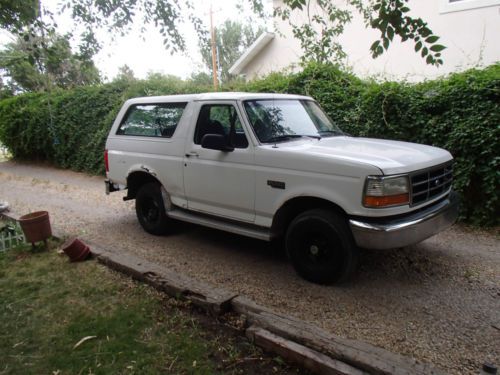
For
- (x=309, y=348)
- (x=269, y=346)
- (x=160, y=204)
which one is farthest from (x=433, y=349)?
(x=160, y=204)

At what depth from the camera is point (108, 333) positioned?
3.16 m

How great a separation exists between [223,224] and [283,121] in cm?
145

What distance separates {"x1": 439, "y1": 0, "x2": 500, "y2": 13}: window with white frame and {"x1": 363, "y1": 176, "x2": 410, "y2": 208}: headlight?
933cm

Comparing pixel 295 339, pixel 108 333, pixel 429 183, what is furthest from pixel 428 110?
pixel 108 333

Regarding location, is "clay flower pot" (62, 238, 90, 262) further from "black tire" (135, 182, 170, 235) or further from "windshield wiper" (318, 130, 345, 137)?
"windshield wiper" (318, 130, 345, 137)

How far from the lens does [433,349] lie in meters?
2.87

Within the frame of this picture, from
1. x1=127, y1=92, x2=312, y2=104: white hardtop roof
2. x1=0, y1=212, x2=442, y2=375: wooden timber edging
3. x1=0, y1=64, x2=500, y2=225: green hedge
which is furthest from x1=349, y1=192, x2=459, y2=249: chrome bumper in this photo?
x1=0, y1=64, x2=500, y2=225: green hedge

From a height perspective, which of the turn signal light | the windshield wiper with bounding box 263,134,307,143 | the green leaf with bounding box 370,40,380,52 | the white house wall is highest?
the white house wall

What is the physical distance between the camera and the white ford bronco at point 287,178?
134 inches

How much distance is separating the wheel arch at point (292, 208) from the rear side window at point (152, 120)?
2.00 metres

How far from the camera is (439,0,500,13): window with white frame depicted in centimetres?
989

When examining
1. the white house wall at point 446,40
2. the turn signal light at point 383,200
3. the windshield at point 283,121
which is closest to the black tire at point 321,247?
the turn signal light at point 383,200

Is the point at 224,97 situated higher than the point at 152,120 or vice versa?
the point at 224,97

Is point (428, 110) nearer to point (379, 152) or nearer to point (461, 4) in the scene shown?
point (379, 152)
